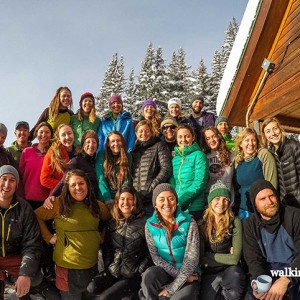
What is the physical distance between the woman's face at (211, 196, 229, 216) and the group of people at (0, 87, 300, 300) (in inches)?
0.7

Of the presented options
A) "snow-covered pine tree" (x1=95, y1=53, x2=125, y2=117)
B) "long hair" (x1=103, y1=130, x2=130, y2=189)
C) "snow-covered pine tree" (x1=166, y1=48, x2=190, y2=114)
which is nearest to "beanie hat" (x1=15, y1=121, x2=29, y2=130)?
"long hair" (x1=103, y1=130, x2=130, y2=189)

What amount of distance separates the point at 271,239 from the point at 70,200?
2.79 metres

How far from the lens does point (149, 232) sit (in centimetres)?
433

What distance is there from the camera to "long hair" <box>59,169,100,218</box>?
14.8 ft

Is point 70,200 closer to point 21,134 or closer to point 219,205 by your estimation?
point 219,205

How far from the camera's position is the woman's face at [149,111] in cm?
686

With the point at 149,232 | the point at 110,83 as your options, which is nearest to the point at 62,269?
the point at 149,232

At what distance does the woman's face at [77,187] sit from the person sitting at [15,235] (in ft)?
2.10

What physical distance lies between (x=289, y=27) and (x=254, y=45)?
71 centimetres

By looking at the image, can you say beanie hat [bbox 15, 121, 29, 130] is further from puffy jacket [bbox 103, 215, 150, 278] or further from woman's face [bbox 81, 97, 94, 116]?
puffy jacket [bbox 103, 215, 150, 278]

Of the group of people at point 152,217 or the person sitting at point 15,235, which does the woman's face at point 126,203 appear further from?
the person sitting at point 15,235

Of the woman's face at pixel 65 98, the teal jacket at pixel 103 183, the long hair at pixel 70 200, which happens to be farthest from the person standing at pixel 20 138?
the long hair at pixel 70 200

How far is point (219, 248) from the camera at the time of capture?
4.25 meters

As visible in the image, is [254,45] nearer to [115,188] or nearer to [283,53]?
[283,53]
